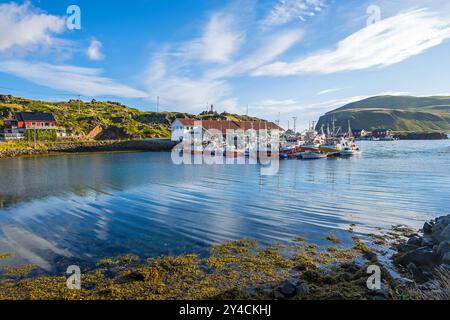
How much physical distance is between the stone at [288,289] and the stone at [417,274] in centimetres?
470

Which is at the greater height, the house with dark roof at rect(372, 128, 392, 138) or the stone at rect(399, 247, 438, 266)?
the house with dark roof at rect(372, 128, 392, 138)

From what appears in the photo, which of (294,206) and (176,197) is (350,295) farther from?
(176,197)

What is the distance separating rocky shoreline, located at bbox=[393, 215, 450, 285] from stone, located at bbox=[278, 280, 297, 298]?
468 cm

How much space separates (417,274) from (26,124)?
111 metres

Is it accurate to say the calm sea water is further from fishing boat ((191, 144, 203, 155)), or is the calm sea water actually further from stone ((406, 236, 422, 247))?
fishing boat ((191, 144, 203, 155))

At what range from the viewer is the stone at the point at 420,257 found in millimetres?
10992

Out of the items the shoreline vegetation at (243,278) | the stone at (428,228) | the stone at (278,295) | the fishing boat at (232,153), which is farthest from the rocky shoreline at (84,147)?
the stone at (428,228)

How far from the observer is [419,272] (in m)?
10.5

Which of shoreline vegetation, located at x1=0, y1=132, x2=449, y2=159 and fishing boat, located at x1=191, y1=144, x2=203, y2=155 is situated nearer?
shoreline vegetation, located at x1=0, y1=132, x2=449, y2=159

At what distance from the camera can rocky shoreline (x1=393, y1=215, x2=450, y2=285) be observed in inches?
402

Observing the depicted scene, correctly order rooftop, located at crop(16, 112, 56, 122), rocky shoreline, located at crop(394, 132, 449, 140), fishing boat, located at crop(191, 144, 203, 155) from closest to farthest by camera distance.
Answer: fishing boat, located at crop(191, 144, 203, 155) → rooftop, located at crop(16, 112, 56, 122) → rocky shoreline, located at crop(394, 132, 449, 140)

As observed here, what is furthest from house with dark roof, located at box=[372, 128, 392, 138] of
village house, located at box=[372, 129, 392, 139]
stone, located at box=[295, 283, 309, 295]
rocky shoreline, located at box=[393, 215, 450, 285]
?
stone, located at box=[295, 283, 309, 295]

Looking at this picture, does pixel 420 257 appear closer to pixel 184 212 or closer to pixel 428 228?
pixel 428 228

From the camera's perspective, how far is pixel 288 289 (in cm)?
911
